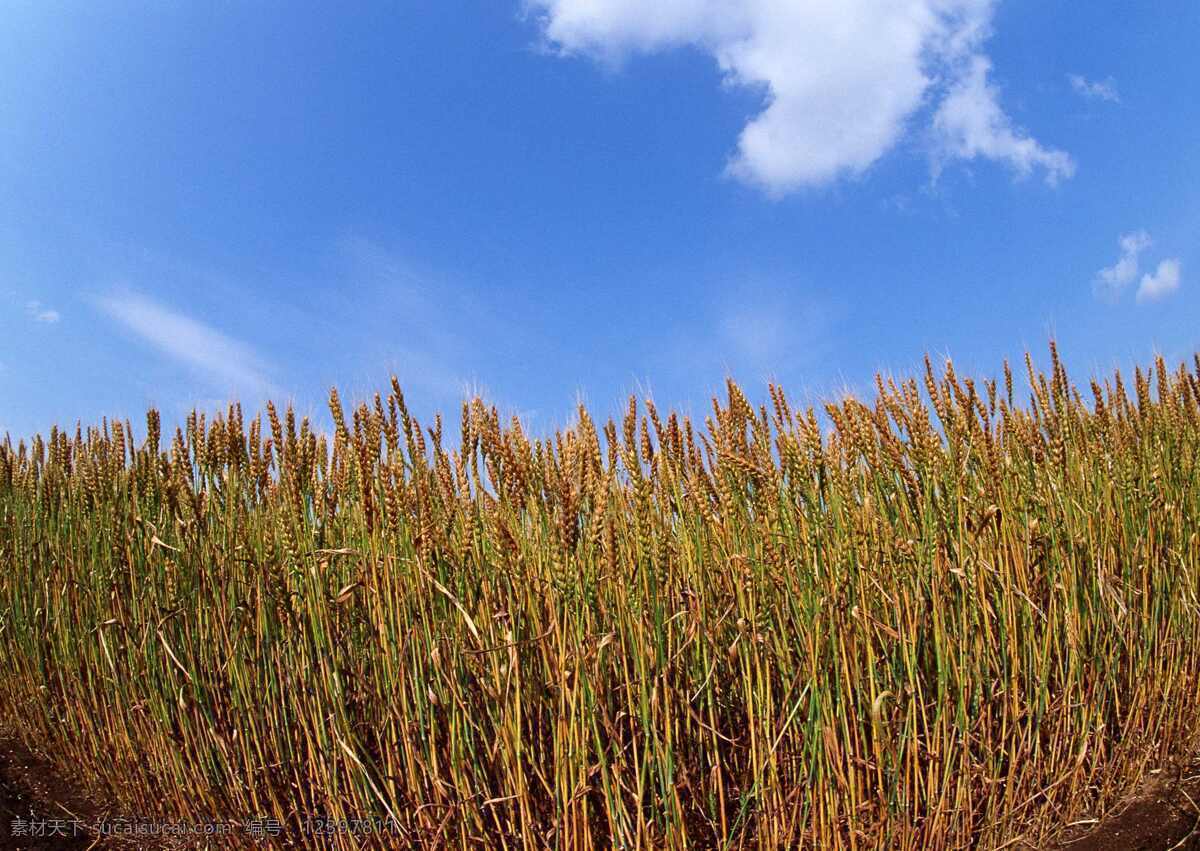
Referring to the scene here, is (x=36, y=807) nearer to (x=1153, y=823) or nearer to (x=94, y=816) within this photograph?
(x=94, y=816)

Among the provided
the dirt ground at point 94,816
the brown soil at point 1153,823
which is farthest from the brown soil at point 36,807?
the brown soil at point 1153,823

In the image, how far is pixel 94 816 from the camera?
2.90m

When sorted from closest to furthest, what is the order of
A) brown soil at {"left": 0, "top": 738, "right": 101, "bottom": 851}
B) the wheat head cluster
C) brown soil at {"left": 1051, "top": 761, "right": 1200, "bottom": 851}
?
the wheat head cluster < brown soil at {"left": 1051, "top": 761, "right": 1200, "bottom": 851} < brown soil at {"left": 0, "top": 738, "right": 101, "bottom": 851}

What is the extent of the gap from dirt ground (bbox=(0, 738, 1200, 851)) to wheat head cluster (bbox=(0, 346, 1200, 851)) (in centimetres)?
8

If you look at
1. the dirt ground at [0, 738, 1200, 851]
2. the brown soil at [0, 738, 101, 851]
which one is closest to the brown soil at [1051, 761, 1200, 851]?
the dirt ground at [0, 738, 1200, 851]

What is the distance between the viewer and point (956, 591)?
202 cm

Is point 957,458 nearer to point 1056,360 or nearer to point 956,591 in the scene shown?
point 956,591

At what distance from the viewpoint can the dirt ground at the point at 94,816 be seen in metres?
2.22

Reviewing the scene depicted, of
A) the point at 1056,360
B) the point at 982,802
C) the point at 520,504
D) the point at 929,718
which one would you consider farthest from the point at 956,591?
the point at 1056,360

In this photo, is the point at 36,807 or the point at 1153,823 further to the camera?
the point at 36,807

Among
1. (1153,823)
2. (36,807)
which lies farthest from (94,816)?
(1153,823)

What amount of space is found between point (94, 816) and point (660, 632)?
247 cm

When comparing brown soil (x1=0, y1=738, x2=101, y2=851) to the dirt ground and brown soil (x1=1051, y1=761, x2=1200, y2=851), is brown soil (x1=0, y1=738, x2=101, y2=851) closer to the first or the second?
the dirt ground

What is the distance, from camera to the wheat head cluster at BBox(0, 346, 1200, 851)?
176cm
